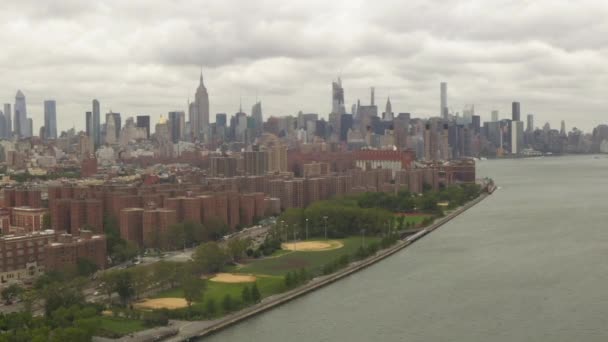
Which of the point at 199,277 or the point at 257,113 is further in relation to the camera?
the point at 257,113

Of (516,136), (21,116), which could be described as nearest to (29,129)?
(21,116)

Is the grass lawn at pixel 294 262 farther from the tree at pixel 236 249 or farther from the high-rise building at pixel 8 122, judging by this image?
the high-rise building at pixel 8 122

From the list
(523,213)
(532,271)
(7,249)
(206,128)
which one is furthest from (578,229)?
(206,128)

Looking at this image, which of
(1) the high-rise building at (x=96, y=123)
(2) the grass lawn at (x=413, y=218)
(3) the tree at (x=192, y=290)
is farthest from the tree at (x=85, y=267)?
(1) the high-rise building at (x=96, y=123)

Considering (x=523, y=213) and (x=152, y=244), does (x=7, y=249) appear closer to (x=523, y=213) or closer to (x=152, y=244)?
(x=152, y=244)

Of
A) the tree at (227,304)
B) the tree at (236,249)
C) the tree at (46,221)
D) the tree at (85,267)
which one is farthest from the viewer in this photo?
the tree at (46,221)

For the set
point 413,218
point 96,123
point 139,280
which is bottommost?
point 413,218

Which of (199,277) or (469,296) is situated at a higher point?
(199,277)

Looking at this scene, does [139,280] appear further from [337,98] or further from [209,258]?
[337,98]

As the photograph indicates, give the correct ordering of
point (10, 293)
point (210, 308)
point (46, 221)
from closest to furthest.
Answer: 1. point (210, 308)
2. point (10, 293)
3. point (46, 221)
